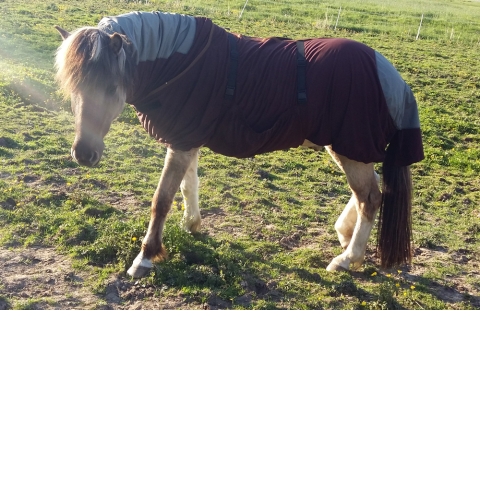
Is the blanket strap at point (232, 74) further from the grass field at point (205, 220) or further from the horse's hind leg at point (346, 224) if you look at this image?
the horse's hind leg at point (346, 224)

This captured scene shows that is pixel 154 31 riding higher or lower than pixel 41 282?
higher

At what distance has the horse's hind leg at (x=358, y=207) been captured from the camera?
4.32 m

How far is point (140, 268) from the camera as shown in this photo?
164 inches

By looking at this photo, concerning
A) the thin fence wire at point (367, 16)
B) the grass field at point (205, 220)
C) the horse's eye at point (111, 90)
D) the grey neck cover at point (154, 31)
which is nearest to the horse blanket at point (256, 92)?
the grey neck cover at point (154, 31)

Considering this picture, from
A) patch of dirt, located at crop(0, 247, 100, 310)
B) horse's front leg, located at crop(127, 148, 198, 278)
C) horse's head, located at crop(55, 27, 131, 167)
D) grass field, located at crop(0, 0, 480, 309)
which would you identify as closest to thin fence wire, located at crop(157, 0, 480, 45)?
grass field, located at crop(0, 0, 480, 309)

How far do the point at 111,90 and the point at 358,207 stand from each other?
2.06m

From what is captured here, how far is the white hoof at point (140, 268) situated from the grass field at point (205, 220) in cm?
7

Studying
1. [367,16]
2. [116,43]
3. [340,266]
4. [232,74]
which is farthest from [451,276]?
[367,16]

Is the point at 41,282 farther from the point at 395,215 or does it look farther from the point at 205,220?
the point at 395,215

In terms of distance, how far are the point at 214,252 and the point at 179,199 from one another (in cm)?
137

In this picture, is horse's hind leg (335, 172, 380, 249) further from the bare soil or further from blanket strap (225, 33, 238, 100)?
blanket strap (225, 33, 238, 100)

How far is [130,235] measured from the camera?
14.8 feet
